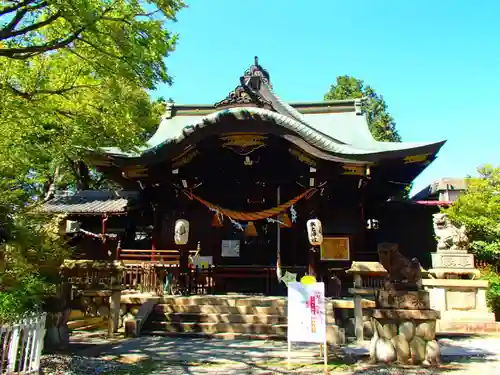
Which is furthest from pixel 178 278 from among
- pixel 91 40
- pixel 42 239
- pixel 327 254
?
pixel 91 40

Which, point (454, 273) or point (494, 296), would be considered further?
point (454, 273)

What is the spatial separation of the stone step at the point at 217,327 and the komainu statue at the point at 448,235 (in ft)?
19.6

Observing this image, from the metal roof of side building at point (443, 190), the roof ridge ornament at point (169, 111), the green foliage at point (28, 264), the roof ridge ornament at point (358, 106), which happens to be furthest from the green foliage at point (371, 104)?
the green foliage at point (28, 264)

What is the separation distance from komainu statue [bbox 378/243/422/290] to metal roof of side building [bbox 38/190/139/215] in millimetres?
11259

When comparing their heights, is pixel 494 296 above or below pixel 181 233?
below

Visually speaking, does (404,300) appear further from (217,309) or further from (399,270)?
(217,309)

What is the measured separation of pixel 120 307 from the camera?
11.4 m

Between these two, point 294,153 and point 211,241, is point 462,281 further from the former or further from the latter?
point 211,241

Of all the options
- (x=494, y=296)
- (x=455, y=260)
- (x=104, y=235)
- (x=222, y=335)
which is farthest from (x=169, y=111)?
(x=494, y=296)

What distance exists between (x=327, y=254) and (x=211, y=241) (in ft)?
13.8

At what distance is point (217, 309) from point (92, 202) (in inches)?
361

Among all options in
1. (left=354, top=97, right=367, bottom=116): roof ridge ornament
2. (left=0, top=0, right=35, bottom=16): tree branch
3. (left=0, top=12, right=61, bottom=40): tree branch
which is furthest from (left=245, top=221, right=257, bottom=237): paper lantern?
(left=0, top=0, right=35, bottom=16): tree branch

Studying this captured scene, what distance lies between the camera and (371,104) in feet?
105

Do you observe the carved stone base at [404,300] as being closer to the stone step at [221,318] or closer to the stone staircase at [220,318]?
the stone staircase at [220,318]
